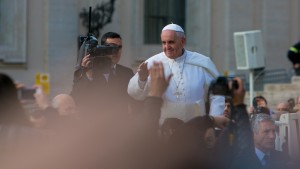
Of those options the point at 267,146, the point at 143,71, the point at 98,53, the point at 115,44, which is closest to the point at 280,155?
the point at 267,146

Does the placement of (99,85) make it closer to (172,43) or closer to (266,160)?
(172,43)

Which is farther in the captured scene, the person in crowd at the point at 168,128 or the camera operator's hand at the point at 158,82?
the person in crowd at the point at 168,128

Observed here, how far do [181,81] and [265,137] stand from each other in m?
0.81

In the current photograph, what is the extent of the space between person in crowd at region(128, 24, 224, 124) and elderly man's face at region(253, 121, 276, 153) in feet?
1.80

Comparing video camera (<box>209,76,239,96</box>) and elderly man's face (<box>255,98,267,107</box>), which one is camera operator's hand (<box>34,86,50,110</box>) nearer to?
video camera (<box>209,76,239,96</box>)

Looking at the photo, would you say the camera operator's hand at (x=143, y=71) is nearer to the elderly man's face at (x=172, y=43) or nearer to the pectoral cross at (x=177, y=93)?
the elderly man's face at (x=172, y=43)

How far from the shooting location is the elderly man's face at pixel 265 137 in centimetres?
797

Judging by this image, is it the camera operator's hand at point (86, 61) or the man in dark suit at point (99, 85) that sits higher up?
the camera operator's hand at point (86, 61)

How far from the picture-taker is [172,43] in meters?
7.70

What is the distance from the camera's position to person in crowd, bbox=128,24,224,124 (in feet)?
24.5

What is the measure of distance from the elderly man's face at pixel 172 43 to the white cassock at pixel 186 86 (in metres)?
0.13

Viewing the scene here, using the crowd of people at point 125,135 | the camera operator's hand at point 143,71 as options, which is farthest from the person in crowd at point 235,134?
the camera operator's hand at point 143,71

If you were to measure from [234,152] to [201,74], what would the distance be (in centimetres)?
236

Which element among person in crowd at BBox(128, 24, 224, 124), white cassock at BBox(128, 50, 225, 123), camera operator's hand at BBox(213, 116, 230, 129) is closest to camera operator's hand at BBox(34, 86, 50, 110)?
camera operator's hand at BBox(213, 116, 230, 129)
